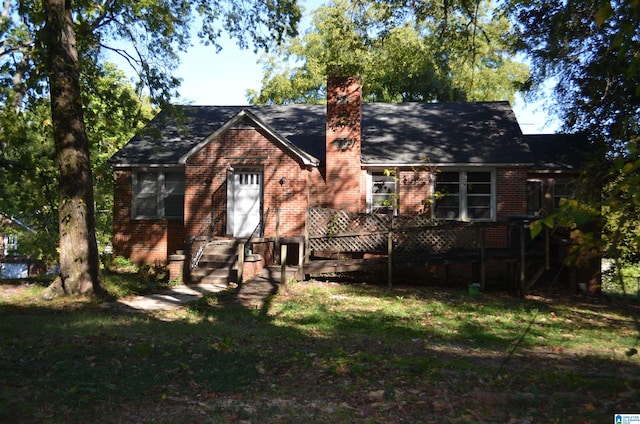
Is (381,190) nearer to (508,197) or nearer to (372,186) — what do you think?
(372,186)

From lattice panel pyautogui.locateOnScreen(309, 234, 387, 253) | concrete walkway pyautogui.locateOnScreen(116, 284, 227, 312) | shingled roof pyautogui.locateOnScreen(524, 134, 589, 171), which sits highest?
shingled roof pyautogui.locateOnScreen(524, 134, 589, 171)

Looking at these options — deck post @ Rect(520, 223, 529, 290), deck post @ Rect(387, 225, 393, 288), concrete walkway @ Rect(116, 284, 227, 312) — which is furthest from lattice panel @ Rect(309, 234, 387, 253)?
deck post @ Rect(520, 223, 529, 290)

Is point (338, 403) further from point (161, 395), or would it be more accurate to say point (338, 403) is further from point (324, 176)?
point (324, 176)

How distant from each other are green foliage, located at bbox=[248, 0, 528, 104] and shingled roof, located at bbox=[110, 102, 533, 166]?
1.51 m

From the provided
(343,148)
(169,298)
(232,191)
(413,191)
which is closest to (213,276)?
(169,298)

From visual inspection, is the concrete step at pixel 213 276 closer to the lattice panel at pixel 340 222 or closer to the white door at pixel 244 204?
the lattice panel at pixel 340 222

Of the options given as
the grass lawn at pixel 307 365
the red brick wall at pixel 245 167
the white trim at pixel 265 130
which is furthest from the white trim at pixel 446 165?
the grass lawn at pixel 307 365

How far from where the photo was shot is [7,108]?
13102mm

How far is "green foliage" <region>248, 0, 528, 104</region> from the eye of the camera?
13.4 m

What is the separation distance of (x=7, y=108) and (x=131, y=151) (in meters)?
6.06

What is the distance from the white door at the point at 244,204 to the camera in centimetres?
1734

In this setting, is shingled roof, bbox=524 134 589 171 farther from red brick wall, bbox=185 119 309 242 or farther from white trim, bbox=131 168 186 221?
white trim, bbox=131 168 186 221

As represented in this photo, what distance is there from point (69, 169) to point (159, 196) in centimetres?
695

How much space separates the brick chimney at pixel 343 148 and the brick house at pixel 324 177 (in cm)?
3
